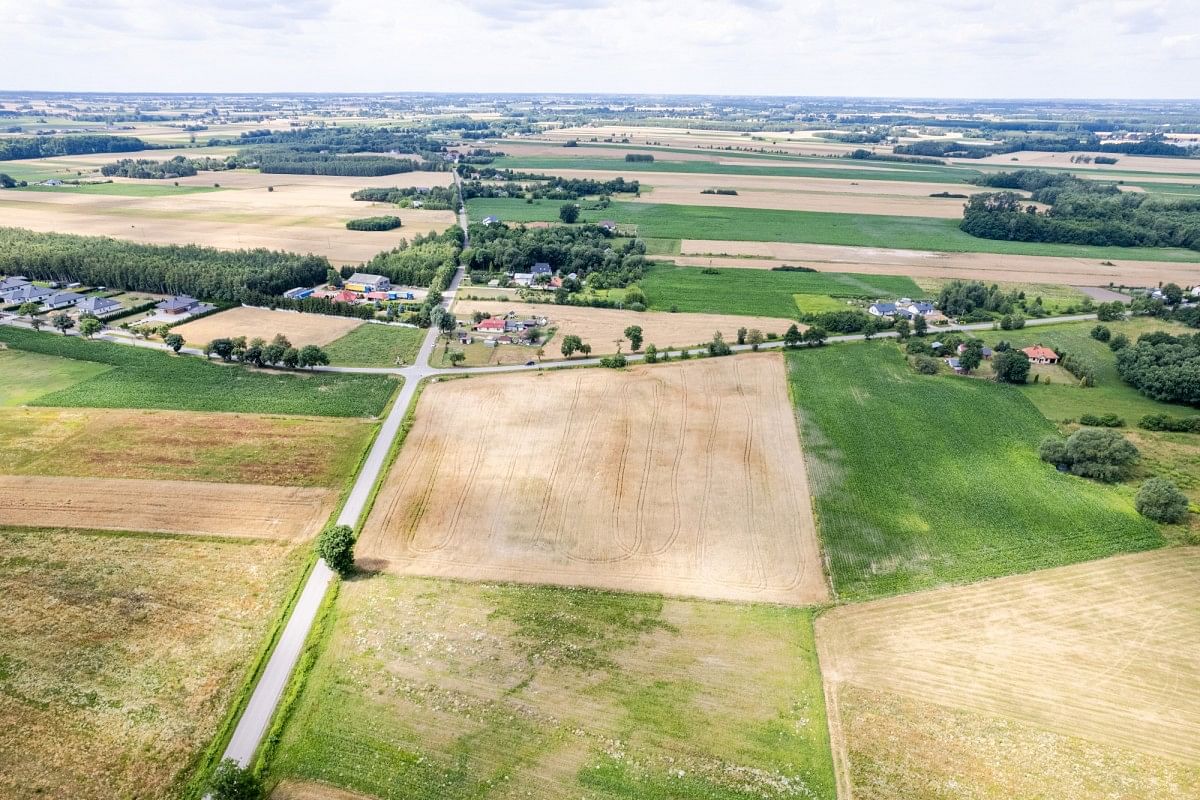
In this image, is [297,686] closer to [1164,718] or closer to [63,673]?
[63,673]

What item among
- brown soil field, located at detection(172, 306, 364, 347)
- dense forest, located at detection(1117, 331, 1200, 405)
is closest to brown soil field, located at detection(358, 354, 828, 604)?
brown soil field, located at detection(172, 306, 364, 347)

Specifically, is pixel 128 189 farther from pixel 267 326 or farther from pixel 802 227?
pixel 802 227

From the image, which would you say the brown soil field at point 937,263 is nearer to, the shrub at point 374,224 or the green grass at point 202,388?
the shrub at point 374,224

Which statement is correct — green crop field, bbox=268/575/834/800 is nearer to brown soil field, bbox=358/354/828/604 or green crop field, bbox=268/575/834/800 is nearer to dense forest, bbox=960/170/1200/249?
brown soil field, bbox=358/354/828/604

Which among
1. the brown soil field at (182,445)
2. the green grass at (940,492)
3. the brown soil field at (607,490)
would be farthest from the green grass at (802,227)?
the brown soil field at (182,445)

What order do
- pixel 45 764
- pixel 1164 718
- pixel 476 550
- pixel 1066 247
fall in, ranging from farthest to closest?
pixel 1066 247, pixel 476 550, pixel 1164 718, pixel 45 764

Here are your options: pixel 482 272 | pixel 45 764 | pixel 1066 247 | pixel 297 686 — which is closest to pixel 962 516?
pixel 297 686

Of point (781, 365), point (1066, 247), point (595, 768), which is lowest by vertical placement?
point (595, 768)
